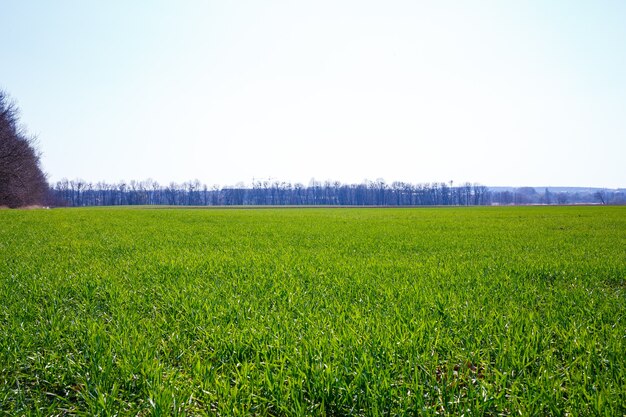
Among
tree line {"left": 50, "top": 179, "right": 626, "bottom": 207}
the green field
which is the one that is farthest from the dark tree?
tree line {"left": 50, "top": 179, "right": 626, "bottom": 207}

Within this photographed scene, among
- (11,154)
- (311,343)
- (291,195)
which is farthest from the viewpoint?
(291,195)

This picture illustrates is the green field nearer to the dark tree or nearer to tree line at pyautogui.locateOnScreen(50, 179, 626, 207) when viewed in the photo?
the dark tree

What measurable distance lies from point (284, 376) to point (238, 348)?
79cm

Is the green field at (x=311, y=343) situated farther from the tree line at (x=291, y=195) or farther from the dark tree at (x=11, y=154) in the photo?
the tree line at (x=291, y=195)

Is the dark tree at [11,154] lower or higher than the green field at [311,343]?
higher

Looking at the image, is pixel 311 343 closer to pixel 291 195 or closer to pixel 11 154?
pixel 11 154

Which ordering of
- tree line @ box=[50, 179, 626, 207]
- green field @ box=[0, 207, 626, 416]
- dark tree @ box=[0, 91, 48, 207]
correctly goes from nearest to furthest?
green field @ box=[0, 207, 626, 416] → dark tree @ box=[0, 91, 48, 207] → tree line @ box=[50, 179, 626, 207]

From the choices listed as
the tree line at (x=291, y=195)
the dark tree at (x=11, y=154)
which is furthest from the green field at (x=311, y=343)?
the tree line at (x=291, y=195)

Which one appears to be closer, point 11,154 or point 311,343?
point 311,343

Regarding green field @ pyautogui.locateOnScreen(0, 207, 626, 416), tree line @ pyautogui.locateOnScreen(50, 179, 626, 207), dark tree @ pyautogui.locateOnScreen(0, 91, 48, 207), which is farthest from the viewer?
tree line @ pyautogui.locateOnScreen(50, 179, 626, 207)

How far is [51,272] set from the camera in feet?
25.6

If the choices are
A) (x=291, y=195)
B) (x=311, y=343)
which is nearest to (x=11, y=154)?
(x=311, y=343)

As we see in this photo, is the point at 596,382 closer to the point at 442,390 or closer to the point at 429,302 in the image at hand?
the point at 442,390

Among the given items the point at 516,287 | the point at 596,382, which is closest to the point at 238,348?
the point at 596,382
